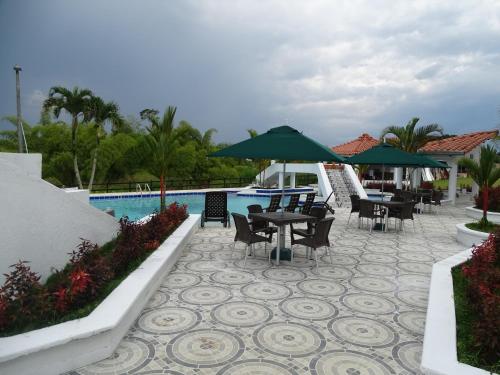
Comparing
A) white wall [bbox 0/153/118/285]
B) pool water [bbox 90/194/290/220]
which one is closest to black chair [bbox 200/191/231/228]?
white wall [bbox 0/153/118/285]

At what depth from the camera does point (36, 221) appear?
4.29 meters

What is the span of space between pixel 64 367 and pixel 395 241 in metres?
7.14

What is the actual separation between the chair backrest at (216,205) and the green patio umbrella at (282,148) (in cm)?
323

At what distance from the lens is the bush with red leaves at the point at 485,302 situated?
267 cm

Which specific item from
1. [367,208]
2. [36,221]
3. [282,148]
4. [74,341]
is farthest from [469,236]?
[36,221]

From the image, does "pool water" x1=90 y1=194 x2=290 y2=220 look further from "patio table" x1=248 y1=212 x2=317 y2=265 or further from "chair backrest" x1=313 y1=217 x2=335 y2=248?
"chair backrest" x1=313 y1=217 x2=335 y2=248

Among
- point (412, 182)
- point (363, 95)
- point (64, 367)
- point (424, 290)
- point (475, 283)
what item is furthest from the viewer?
point (363, 95)

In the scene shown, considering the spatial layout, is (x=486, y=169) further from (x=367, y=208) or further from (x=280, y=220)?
(x=280, y=220)

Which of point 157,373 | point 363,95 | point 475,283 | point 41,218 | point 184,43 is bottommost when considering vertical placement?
point 157,373

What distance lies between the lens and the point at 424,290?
488 cm

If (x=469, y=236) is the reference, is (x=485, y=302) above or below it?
above

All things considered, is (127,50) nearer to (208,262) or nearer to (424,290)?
(208,262)

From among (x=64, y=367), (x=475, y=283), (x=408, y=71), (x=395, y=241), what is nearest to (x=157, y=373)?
(x=64, y=367)

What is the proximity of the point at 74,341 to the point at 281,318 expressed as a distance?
2048 mm
